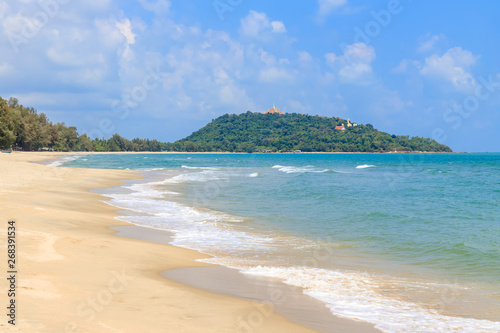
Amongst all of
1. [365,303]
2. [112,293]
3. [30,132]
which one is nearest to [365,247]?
[365,303]

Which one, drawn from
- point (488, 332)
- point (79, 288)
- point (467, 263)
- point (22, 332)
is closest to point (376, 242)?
point (467, 263)

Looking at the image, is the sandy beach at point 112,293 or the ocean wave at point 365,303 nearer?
the sandy beach at point 112,293

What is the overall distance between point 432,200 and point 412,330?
72.5 ft

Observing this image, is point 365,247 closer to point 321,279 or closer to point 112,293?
point 321,279

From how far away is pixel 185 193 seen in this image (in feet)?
93.6

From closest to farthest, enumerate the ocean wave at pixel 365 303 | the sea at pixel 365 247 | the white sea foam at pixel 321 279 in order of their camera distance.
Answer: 1. the ocean wave at pixel 365 303
2. the white sea foam at pixel 321 279
3. the sea at pixel 365 247

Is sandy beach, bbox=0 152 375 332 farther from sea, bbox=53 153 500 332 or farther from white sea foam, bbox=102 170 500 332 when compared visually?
sea, bbox=53 153 500 332

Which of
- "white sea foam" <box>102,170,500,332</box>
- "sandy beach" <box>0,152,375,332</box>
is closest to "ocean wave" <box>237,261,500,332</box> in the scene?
"white sea foam" <box>102,170,500,332</box>

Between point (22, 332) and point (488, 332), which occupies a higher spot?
point (22, 332)

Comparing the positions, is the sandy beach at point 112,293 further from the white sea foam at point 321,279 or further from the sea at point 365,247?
the sea at point 365,247

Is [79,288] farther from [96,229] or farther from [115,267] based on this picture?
[96,229]

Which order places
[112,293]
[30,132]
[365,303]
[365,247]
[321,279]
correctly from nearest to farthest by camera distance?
[112,293]
[365,303]
[321,279]
[365,247]
[30,132]

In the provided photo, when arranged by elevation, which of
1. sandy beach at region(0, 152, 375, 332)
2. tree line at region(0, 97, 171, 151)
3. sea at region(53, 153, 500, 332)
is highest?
tree line at region(0, 97, 171, 151)

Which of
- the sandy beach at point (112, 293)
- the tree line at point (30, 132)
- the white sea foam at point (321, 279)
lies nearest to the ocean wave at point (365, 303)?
the white sea foam at point (321, 279)
